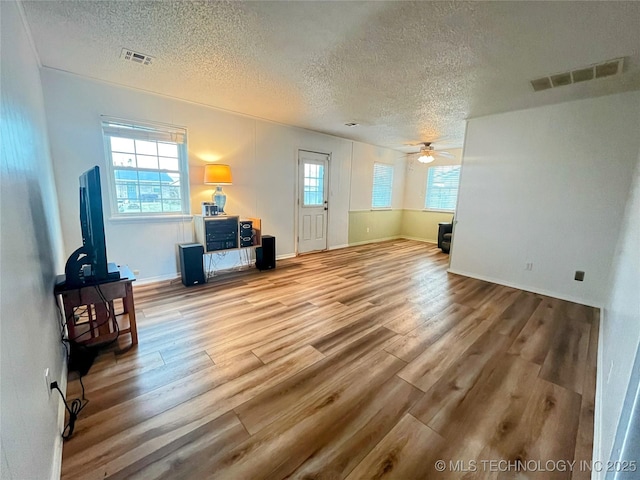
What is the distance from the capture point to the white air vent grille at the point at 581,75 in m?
2.38

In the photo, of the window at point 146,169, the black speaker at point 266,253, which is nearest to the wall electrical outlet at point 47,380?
the window at point 146,169

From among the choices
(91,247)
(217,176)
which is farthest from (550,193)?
(91,247)

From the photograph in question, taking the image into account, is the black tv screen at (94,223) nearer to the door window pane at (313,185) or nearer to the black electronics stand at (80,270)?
the black electronics stand at (80,270)

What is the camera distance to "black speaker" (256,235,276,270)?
14.4 ft

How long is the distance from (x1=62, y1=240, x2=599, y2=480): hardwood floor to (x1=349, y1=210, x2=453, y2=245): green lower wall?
3668 millimetres

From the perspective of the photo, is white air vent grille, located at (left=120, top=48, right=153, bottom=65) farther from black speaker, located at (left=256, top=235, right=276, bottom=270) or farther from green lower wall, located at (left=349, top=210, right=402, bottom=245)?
green lower wall, located at (left=349, top=210, right=402, bottom=245)

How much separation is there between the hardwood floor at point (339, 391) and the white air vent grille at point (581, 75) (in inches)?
99.1

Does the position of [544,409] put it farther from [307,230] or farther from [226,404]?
[307,230]

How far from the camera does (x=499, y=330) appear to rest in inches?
103

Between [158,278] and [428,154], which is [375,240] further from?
[158,278]

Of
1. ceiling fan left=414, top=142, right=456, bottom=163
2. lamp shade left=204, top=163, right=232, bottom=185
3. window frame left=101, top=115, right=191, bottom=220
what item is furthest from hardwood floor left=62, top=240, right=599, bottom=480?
ceiling fan left=414, top=142, right=456, bottom=163

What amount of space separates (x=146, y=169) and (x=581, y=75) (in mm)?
5099

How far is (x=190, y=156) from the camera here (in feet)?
12.5

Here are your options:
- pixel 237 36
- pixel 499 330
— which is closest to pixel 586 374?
pixel 499 330
